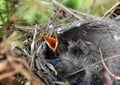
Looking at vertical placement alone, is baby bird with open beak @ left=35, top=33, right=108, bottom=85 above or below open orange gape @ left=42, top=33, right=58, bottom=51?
below

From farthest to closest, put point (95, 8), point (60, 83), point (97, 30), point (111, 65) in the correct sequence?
1. point (95, 8)
2. point (97, 30)
3. point (111, 65)
4. point (60, 83)

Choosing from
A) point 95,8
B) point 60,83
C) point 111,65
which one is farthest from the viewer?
point 95,8

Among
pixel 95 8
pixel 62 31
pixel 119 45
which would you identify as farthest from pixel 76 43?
pixel 95 8

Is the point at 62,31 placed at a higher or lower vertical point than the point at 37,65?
higher

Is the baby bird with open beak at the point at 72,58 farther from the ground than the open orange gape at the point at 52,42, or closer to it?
closer to it

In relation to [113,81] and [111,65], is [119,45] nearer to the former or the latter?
[111,65]

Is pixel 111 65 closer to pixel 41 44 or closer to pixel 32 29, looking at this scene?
pixel 41 44

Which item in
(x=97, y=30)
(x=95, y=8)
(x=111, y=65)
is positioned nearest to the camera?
(x=111, y=65)

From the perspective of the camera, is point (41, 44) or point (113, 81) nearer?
point (113, 81)

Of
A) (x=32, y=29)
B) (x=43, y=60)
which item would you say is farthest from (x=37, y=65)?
(x=32, y=29)
